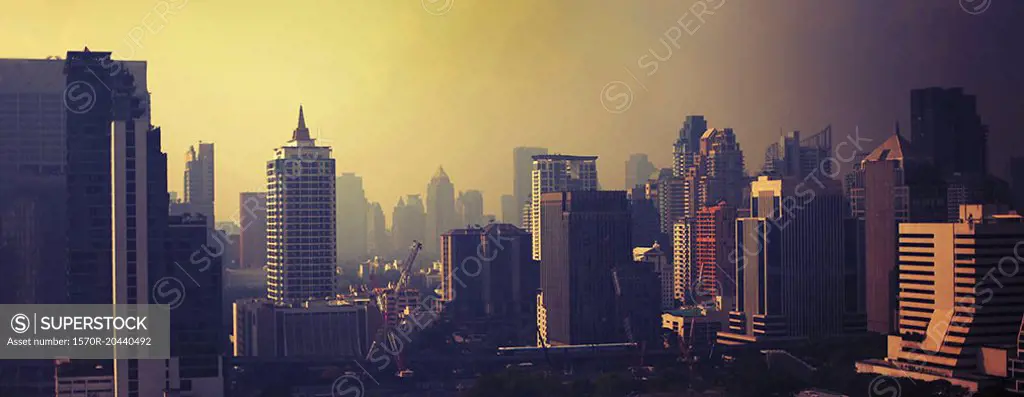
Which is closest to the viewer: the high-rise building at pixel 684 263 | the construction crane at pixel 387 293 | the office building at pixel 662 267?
the construction crane at pixel 387 293

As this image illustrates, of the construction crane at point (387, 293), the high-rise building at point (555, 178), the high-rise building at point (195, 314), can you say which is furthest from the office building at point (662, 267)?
the high-rise building at point (195, 314)

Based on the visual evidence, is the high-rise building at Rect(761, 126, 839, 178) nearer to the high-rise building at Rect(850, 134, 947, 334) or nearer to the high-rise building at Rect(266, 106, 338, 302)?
the high-rise building at Rect(850, 134, 947, 334)

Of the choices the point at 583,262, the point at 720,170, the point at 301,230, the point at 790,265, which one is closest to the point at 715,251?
the point at 720,170

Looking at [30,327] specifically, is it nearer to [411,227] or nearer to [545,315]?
[545,315]

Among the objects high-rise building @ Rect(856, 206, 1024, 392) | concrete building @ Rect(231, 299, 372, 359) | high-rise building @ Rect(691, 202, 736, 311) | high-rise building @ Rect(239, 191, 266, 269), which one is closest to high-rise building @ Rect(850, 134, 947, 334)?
high-rise building @ Rect(856, 206, 1024, 392)

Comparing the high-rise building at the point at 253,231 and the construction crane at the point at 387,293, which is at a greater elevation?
the high-rise building at the point at 253,231

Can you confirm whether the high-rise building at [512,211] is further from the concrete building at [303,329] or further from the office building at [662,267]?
the concrete building at [303,329]

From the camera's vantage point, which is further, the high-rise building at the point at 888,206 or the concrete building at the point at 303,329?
→ the concrete building at the point at 303,329
